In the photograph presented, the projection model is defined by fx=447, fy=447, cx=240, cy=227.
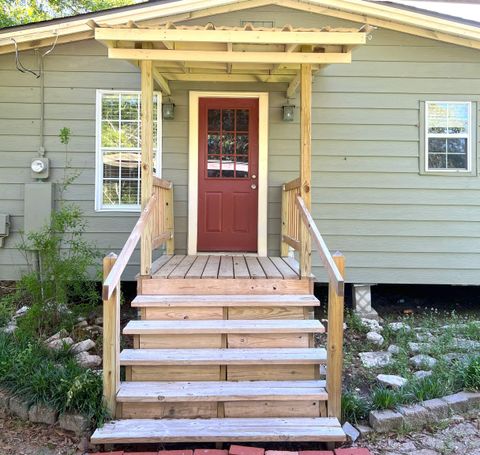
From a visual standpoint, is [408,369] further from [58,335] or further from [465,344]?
[58,335]

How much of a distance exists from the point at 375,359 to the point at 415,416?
105 cm

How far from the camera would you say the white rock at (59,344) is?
3873 millimetres

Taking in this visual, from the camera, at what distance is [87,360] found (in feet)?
12.6

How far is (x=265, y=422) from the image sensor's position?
2992 millimetres

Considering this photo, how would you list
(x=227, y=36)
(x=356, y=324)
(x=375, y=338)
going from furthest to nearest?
(x=356, y=324) → (x=375, y=338) → (x=227, y=36)

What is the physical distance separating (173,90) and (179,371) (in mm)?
3612

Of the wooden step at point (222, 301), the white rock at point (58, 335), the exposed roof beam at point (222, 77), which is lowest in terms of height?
the white rock at point (58, 335)

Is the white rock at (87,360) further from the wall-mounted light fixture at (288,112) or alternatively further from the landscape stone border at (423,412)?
the wall-mounted light fixture at (288,112)

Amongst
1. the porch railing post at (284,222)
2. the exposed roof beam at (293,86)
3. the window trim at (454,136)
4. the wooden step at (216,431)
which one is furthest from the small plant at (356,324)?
the exposed roof beam at (293,86)

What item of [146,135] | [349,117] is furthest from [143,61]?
[349,117]

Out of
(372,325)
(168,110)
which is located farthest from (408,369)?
(168,110)

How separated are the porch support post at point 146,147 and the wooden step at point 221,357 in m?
0.82

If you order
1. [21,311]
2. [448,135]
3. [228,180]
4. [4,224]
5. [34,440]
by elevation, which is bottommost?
[34,440]

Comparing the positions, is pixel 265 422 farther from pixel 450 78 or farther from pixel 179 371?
pixel 450 78
